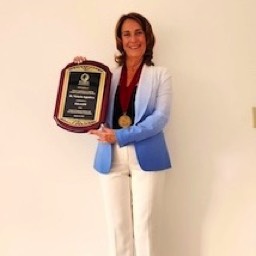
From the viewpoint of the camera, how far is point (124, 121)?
1.48 metres

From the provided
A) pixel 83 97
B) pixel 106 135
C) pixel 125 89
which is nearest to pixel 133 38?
pixel 125 89

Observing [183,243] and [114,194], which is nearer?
[114,194]

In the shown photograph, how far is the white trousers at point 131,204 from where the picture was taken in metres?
1.47

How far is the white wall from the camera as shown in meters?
1.66

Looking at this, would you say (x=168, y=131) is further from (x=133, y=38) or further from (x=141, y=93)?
(x=133, y=38)

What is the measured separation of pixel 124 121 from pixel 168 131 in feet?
0.96

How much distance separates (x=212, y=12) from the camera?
1.66m

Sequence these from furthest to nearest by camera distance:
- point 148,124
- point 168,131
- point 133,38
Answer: point 168,131
point 133,38
point 148,124

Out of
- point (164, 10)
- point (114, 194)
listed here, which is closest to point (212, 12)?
point (164, 10)

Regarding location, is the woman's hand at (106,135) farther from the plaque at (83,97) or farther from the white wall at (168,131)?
the white wall at (168,131)

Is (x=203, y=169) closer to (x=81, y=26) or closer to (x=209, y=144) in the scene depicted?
(x=209, y=144)

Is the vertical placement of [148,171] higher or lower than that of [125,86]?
lower

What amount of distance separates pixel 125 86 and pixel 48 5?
1.88 feet

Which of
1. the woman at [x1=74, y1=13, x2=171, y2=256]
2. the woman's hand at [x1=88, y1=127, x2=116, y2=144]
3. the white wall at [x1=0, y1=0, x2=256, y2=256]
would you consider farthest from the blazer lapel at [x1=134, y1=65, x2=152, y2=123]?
the white wall at [x1=0, y1=0, x2=256, y2=256]
